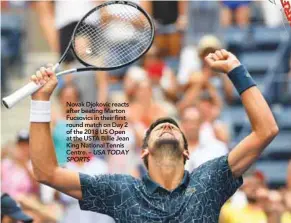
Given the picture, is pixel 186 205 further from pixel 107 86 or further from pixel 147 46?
pixel 107 86

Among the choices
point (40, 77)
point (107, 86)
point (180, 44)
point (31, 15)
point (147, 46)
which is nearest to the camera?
point (40, 77)

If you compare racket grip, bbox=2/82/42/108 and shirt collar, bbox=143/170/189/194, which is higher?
racket grip, bbox=2/82/42/108

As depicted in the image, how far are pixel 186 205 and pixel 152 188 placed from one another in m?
0.19

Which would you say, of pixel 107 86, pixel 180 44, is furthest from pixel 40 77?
pixel 180 44

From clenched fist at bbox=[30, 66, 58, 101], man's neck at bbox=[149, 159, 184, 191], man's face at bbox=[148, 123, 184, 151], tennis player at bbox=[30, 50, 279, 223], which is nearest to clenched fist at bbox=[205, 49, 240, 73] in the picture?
tennis player at bbox=[30, 50, 279, 223]

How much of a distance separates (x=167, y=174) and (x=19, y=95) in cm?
82

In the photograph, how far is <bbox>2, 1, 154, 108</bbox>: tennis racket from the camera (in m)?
5.98

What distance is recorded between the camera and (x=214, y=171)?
18.2 feet

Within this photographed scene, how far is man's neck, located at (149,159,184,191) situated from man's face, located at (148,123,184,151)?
9cm

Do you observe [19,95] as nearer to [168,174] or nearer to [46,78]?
[46,78]

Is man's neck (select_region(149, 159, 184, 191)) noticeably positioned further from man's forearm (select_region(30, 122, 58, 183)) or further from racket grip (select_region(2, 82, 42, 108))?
racket grip (select_region(2, 82, 42, 108))

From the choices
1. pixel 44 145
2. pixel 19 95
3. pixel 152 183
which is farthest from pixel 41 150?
pixel 152 183

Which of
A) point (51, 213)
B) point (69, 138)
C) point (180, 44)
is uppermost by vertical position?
point (180, 44)

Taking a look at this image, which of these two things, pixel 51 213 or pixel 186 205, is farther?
pixel 51 213
